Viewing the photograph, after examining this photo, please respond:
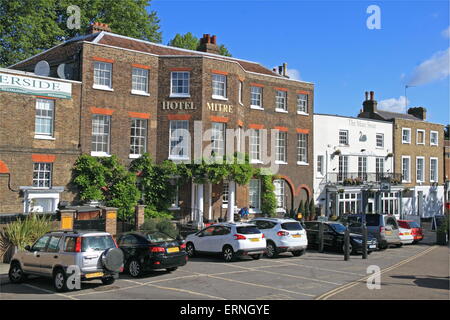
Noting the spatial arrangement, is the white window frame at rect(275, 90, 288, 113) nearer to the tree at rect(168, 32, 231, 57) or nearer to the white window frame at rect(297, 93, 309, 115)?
the white window frame at rect(297, 93, 309, 115)

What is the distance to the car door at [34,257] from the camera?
13.8m

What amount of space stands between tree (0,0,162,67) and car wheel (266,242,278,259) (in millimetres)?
25106

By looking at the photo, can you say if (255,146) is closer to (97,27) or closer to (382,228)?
(382,228)

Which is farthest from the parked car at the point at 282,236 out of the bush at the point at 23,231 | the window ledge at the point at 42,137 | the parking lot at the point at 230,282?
the window ledge at the point at 42,137

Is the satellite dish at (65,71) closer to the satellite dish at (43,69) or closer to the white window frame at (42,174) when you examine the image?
the satellite dish at (43,69)

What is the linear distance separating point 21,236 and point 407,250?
18.4 m

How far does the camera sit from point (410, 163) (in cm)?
4419

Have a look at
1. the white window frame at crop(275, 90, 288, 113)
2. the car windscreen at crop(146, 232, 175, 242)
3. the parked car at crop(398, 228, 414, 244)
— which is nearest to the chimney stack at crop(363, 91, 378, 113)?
the white window frame at crop(275, 90, 288, 113)

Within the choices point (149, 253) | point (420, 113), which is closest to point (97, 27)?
point (149, 253)

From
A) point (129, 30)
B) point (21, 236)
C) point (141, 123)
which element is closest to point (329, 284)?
point (21, 236)

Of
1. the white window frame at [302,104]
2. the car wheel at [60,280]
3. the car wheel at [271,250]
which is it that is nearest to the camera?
the car wheel at [60,280]

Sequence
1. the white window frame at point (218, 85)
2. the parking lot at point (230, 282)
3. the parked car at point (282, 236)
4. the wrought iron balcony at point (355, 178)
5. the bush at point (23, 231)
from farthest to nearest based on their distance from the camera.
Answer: the wrought iron balcony at point (355, 178) → the white window frame at point (218, 85) → the parked car at point (282, 236) → the bush at point (23, 231) → the parking lot at point (230, 282)

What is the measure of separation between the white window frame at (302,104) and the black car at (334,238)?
43.2 ft

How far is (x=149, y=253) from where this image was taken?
14.9 m
